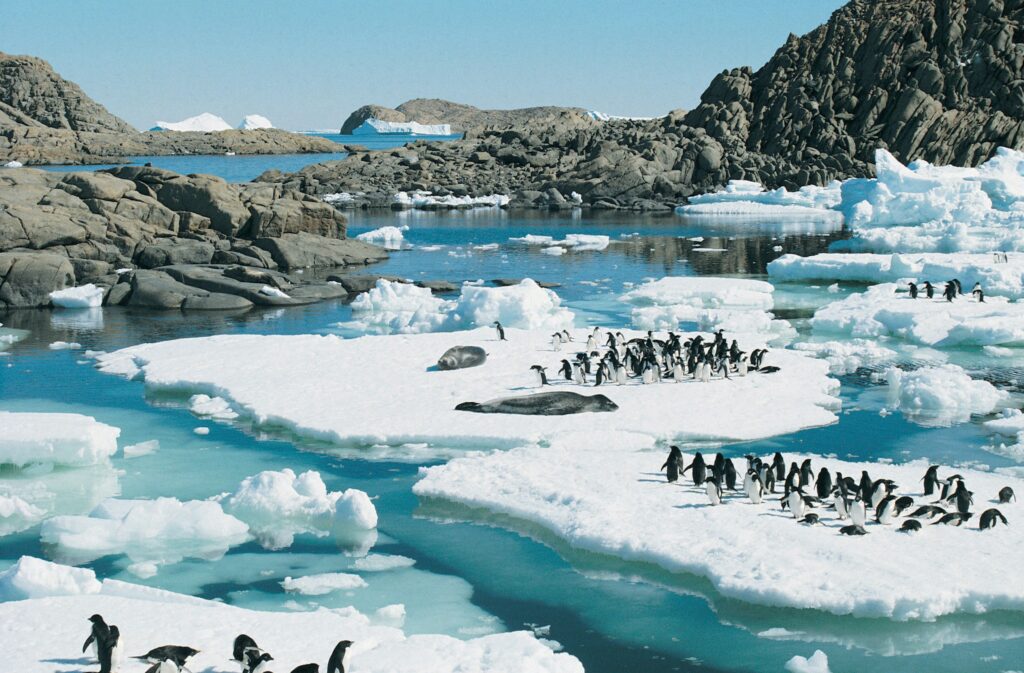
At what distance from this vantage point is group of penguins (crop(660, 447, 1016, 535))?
11508 millimetres

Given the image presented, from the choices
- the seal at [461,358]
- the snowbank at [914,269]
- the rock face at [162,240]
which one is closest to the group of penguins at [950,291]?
the snowbank at [914,269]

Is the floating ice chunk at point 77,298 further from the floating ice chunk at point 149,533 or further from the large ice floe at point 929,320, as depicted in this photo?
the floating ice chunk at point 149,533

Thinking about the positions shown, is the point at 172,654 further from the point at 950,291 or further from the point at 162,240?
the point at 162,240

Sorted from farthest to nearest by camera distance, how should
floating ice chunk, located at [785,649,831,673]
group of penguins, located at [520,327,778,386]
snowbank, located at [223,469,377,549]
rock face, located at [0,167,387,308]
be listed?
1. rock face, located at [0,167,387,308]
2. group of penguins, located at [520,327,778,386]
3. snowbank, located at [223,469,377,549]
4. floating ice chunk, located at [785,649,831,673]

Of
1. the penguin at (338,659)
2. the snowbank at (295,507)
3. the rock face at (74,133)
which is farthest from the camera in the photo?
the rock face at (74,133)

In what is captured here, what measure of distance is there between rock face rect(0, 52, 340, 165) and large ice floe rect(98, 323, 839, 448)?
12524 cm

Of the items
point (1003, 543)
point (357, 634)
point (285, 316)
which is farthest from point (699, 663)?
point (285, 316)

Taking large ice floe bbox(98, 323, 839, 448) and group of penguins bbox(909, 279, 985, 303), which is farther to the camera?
group of penguins bbox(909, 279, 985, 303)

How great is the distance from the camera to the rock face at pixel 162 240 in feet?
104

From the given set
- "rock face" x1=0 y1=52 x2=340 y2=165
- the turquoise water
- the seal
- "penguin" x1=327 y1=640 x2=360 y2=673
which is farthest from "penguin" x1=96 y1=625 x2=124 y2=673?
"rock face" x1=0 y1=52 x2=340 y2=165

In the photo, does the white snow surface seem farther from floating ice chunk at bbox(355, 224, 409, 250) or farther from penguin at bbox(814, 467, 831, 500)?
floating ice chunk at bbox(355, 224, 409, 250)

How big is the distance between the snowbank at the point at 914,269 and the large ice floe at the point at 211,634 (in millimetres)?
24519

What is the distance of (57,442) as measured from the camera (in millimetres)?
14531

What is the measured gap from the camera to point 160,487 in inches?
552
